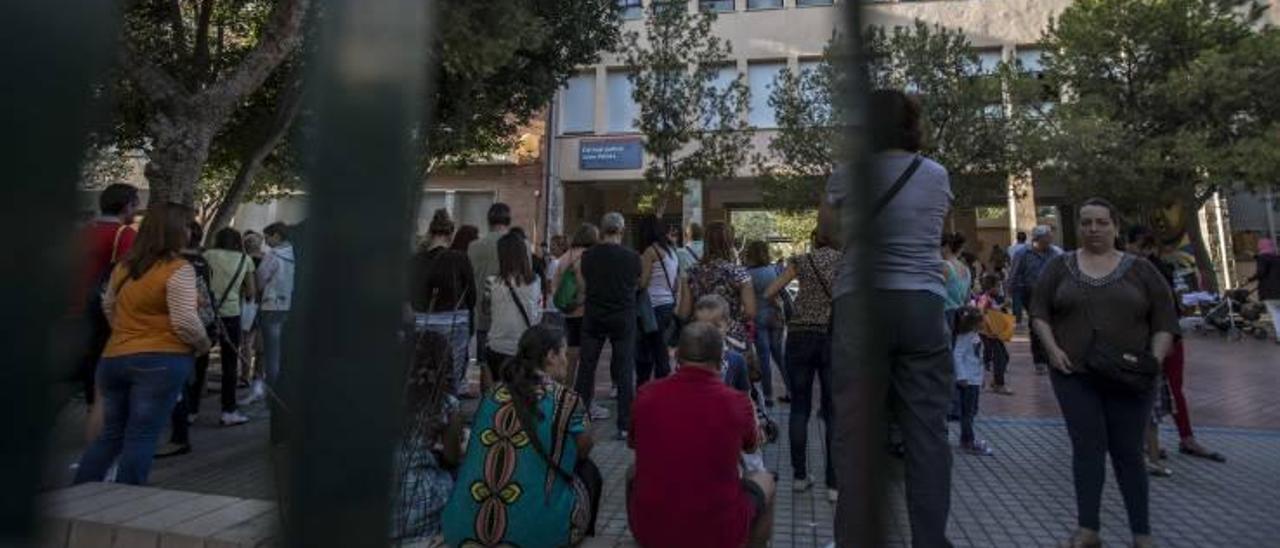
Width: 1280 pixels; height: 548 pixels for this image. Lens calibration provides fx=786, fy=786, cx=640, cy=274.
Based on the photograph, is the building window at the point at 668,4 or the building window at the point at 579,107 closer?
the building window at the point at 668,4

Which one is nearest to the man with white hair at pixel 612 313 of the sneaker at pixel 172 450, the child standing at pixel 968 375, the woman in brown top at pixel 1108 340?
the child standing at pixel 968 375

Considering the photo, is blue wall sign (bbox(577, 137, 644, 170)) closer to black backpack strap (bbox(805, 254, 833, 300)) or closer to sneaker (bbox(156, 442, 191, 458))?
sneaker (bbox(156, 442, 191, 458))

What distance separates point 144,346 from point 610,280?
308cm

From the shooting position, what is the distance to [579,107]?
1070 inches

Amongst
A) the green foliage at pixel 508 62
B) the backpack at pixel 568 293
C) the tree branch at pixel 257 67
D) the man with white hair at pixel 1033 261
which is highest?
the green foliage at pixel 508 62

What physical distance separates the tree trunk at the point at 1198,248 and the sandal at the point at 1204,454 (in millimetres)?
17928

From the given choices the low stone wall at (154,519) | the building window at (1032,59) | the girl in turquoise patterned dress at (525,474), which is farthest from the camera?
the building window at (1032,59)

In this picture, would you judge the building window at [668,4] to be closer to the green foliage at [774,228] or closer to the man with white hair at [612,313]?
the man with white hair at [612,313]

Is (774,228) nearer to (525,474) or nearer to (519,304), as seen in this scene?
(519,304)

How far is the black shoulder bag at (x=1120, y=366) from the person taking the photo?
3639 millimetres

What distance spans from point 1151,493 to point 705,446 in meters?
3.45

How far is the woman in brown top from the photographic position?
12.2 ft

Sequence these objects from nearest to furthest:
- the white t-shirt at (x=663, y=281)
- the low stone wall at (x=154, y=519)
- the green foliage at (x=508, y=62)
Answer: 1. the low stone wall at (x=154, y=519)
2. the white t-shirt at (x=663, y=281)
3. the green foliage at (x=508, y=62)

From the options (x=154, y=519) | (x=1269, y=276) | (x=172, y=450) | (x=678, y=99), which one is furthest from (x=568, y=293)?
(x=1269, y=276)
